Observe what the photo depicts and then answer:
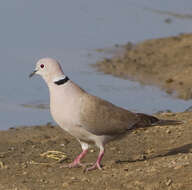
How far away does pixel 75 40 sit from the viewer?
16906 mm

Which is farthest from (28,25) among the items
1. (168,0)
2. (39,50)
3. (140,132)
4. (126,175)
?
(126,175)

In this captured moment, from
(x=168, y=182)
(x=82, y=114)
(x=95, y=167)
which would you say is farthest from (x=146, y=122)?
(x=168, y=182)

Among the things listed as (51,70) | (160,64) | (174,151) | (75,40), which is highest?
(51,70)

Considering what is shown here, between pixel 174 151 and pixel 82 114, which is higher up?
pixel 82 114

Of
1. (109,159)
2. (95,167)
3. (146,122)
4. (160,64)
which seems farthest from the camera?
(160,64)

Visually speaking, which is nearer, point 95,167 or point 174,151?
point 95,167

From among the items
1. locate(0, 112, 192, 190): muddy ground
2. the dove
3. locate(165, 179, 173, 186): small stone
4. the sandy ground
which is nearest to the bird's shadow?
locate(0, 112, 192, 190): muddy ground

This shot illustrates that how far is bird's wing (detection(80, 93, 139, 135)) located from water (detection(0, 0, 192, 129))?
314 cm

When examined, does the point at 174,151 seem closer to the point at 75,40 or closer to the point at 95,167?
the point at 95,167

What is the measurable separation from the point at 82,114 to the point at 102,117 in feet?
1.09

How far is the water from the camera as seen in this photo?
12866 millimetres

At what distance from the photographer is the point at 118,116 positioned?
881 cm

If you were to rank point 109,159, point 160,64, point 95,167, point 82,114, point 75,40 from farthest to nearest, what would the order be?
point 75,40, point 160,64, point 109,159, point 95,167, point 82,114

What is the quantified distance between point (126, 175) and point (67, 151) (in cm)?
192
